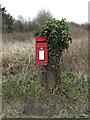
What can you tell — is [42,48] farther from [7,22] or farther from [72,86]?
[7,22]

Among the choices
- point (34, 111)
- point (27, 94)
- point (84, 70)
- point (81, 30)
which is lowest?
point (34, 111)

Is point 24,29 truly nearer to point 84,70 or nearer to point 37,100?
point 84,70

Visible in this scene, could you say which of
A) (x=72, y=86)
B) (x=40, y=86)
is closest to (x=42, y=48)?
(x=40, y=86)

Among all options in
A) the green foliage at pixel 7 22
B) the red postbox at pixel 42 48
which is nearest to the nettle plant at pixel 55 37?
the red postbox at pixel 42 48

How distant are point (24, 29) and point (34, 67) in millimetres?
3969

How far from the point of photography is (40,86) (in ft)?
13.5

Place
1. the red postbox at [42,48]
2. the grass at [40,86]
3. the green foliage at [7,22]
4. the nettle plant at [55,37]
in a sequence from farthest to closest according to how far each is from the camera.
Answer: the green foliage at [7,22] → the red postbox at [42,48] → the nettle plant at [55,37] → the grass at [40,86]

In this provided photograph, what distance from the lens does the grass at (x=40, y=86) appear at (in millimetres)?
3379

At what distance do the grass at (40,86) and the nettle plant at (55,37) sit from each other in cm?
66

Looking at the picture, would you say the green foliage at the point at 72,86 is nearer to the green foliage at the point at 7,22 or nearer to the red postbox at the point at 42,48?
the red postbox at the point at 42,48

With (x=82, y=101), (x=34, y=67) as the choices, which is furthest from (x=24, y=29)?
(x=82, y=101)

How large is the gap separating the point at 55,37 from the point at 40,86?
4.38 ft

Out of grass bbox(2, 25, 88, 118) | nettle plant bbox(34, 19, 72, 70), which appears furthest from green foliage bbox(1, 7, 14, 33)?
nettle plant bbox(34, 19, 72, 70)

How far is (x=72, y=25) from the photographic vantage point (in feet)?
22.8
